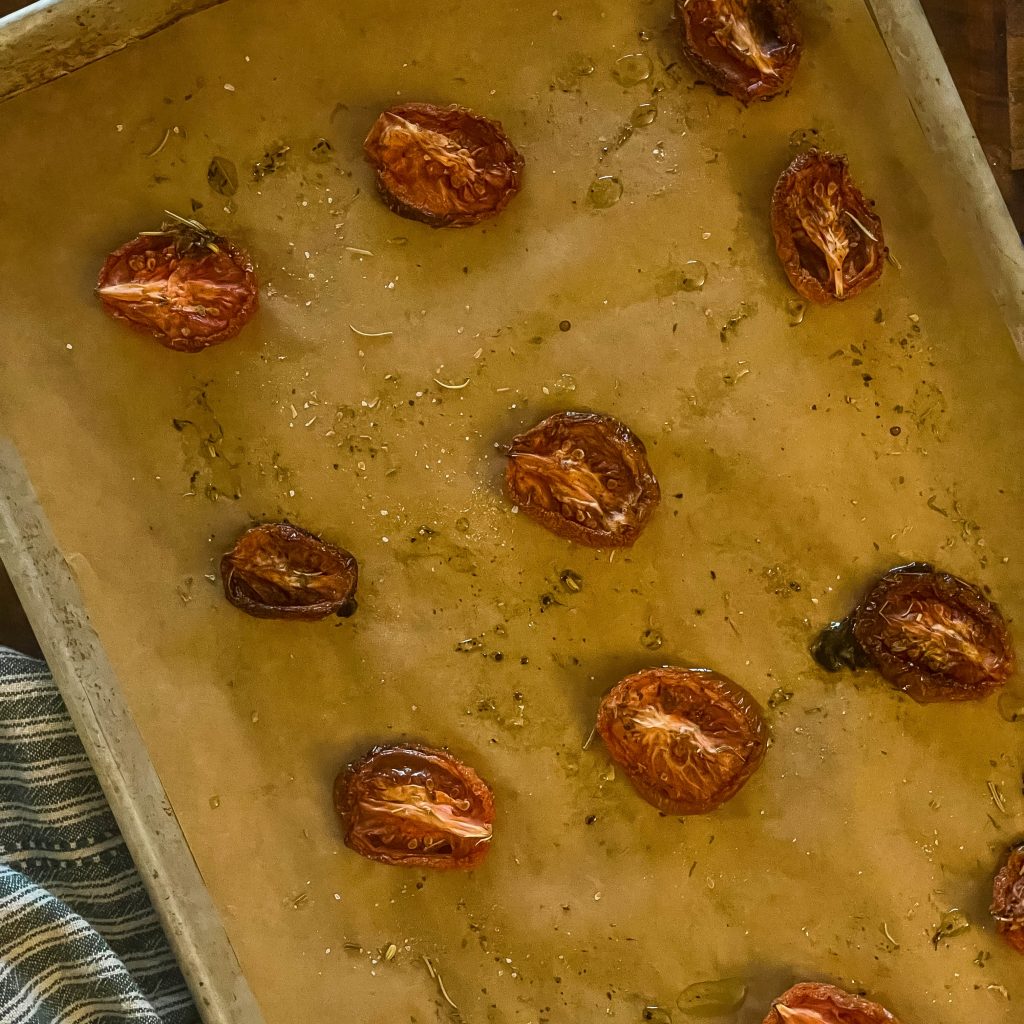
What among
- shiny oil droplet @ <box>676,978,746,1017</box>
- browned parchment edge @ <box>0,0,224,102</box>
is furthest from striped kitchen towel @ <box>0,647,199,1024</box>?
browned parchment edge @ <box>0,0,224,102</box>

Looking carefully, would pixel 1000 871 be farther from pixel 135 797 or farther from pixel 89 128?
pixel 89 128

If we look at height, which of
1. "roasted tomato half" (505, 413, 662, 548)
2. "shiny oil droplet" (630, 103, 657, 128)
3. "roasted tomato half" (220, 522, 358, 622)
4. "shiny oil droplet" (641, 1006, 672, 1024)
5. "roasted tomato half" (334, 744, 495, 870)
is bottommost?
"shiny oil droplet" (641, 1006, 672, 1024)

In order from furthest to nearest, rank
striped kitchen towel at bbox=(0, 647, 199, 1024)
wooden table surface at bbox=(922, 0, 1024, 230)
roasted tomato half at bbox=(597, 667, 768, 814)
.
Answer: wooden table surface at bbox=(922, 0, 1024, 230), roasted tomato half at bbox=(597, 667, 768, 814), striped kitchen towel at bbox=(0, 647, 199, 1024)

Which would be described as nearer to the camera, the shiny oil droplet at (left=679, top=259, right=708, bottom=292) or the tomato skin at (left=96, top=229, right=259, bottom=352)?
the tomato skin at (left=96, top=229, right=259, bottom=352)

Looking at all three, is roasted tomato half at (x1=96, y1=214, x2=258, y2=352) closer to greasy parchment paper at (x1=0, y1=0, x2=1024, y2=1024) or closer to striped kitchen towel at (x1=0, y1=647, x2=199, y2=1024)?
greasy parchment paper at (x1=0, y1=0, x2=1024, y2=1024)

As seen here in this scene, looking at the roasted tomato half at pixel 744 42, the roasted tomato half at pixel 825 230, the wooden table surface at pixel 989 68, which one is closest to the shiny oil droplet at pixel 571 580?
the roasted tomato half at pixel 825 230

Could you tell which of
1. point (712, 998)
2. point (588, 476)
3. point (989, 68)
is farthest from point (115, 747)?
point (989, 68)

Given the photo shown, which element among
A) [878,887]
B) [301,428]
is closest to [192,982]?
[301,428]
